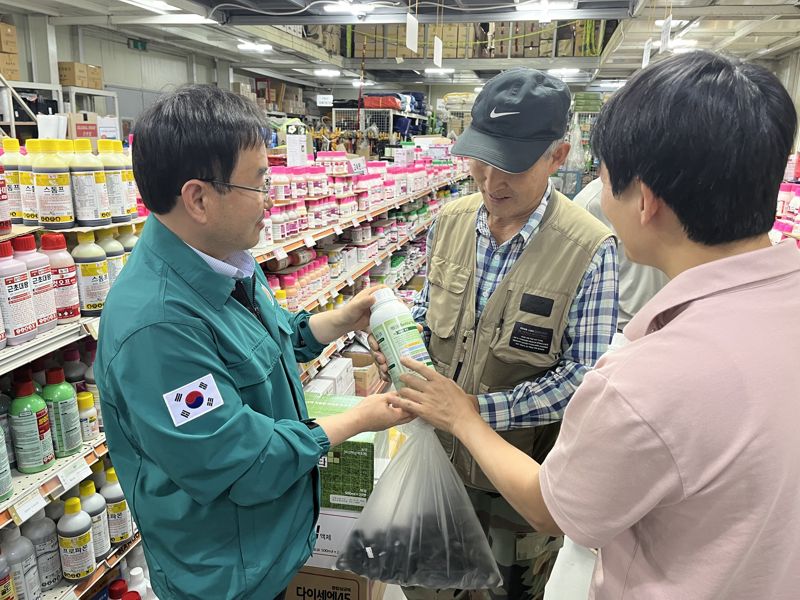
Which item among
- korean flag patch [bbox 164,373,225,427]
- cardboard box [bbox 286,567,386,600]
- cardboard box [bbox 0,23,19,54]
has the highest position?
cardboard box [bbox 0,23,19,54]

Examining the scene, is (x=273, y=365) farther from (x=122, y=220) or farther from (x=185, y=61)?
(x=185, y=61)

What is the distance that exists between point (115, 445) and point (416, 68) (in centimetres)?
1186

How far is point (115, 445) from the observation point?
1383 millimetres

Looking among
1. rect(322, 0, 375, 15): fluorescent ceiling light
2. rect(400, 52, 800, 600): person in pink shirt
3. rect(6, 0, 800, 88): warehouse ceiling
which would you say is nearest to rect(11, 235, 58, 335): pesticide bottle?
rect(400, 52, 800, 600): person in pink shirt

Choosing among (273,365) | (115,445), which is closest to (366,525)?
(273,365)

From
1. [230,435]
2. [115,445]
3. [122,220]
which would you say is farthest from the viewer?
[122,220]

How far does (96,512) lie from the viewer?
2238mm

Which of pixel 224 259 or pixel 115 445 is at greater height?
pixel 224 259

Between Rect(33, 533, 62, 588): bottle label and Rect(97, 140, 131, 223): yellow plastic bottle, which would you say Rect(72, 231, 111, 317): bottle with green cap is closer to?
Rect(97, 140, 131, 223): yellow plastic bottle

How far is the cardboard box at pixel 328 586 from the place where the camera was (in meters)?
2.29

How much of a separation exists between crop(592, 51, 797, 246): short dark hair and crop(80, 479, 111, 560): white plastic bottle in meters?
2.24

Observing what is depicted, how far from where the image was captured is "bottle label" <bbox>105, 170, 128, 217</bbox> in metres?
2.04

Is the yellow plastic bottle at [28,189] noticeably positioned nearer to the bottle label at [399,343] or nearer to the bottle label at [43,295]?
the bottle label at [43,295]

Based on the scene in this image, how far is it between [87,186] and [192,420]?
115 cm
